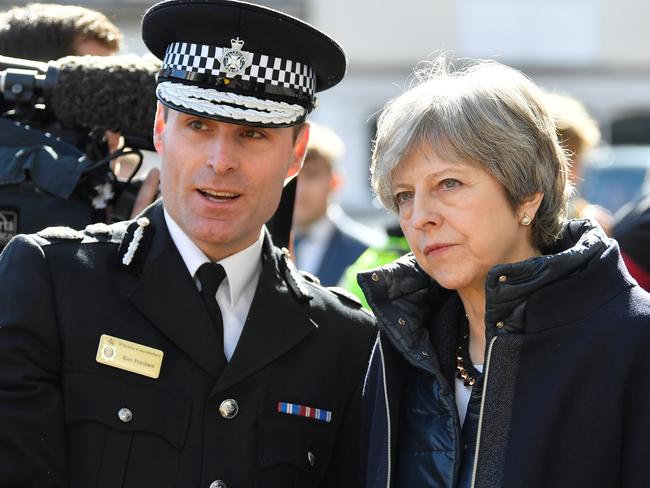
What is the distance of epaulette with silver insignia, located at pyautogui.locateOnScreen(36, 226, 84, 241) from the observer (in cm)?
284

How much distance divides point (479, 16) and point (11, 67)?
20149 mm

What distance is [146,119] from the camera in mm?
3195

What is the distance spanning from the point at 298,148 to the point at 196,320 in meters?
0.63

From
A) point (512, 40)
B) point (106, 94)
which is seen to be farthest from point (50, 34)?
point (512, 40)

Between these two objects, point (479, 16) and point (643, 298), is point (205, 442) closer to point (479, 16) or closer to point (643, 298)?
point (643, 298)

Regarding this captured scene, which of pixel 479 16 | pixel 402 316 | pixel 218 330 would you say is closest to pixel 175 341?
pixel 218 330

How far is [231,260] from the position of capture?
2982mm

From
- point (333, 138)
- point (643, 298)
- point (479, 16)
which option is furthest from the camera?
point (479, 16)

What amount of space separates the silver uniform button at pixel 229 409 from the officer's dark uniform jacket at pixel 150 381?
0.01 m

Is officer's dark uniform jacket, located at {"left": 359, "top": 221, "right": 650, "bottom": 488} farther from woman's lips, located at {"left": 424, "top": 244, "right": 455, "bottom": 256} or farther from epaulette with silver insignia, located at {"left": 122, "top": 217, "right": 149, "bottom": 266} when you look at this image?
epaulette with silver insignia, located at {"left": 122, "top": 217, "right": 149, "bottom": 266}

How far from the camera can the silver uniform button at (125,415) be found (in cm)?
269

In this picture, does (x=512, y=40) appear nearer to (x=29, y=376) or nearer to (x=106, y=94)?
(x=106, y=94)

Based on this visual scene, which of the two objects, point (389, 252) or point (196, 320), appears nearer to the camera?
point (196, 320)

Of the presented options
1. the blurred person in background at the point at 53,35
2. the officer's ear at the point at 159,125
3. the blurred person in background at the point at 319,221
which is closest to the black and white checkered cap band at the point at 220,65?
the officer's ear at the point at 159,125
